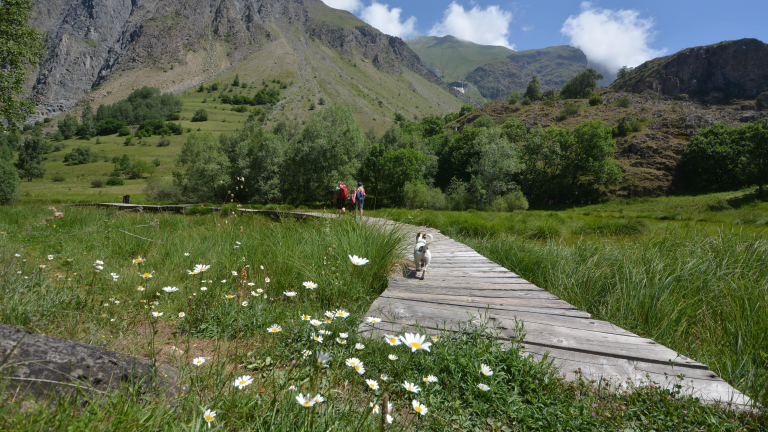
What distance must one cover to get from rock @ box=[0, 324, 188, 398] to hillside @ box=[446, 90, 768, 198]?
59.7m

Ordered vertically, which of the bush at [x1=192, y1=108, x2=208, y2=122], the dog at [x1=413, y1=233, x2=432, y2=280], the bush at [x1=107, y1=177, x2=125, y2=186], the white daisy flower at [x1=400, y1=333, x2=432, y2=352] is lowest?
the bush at [x1=107, y1=177, x2=125, y2=186]

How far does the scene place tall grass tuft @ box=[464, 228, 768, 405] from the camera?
2902 millimetres

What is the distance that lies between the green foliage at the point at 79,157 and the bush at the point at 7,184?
55.6 meters

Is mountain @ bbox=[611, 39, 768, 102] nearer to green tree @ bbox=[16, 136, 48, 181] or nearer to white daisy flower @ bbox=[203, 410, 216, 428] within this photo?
white daisy flower @ bbox=[203, 410, 216, 428]

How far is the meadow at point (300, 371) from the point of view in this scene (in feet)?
3.92

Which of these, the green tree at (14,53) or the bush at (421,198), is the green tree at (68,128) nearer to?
the green tree at (14,53)

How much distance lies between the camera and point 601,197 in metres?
47.2

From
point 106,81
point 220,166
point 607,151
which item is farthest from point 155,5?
point 607,151

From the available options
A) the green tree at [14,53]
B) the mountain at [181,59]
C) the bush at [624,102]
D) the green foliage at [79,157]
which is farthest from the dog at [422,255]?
the mountain at [181,59]

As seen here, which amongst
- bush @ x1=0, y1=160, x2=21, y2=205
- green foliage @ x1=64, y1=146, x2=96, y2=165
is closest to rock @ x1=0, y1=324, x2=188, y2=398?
bush @ x1=0, y1=160, x2=21, y2=205

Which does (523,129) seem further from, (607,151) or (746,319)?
(746,319)

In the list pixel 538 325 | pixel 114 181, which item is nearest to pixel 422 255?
pixel 538 325

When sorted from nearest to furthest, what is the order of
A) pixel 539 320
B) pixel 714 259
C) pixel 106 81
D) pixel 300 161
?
pixel 539 320
pixel 714 259
pixel 300 161
pixel 106 81

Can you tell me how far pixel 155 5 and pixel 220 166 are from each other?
9187 inches
